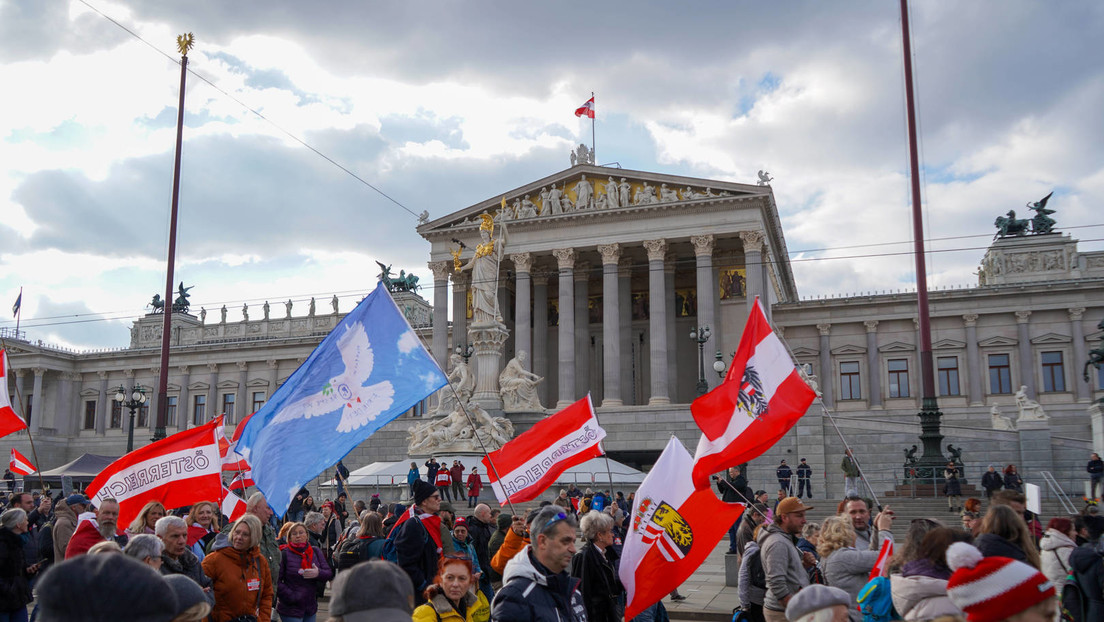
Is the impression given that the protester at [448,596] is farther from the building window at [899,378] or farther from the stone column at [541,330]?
the building window at [899,378]

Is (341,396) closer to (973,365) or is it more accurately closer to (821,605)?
(821,605)

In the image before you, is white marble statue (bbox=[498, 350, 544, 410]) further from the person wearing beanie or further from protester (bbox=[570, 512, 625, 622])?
protester (bbox=[570, 512, 625, 622])

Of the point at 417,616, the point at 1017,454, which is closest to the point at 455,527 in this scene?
the point at 417,616

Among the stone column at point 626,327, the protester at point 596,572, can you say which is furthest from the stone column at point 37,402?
the protester at point 596,572

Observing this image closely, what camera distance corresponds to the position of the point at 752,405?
9.31 m

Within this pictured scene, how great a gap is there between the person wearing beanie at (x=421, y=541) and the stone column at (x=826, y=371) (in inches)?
2015

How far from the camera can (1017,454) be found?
33.3m

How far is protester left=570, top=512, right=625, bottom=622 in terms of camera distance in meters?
6.45

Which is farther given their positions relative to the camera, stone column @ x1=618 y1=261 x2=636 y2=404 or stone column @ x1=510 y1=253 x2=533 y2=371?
stone column @ x1=618 y1=261 x2=636 y2=404

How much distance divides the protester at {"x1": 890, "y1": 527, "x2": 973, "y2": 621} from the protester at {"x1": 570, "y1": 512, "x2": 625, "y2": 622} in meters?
2.14

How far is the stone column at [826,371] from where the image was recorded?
5606 cm

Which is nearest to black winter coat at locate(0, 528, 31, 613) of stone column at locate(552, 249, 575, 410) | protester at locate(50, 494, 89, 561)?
protester at locate(50, 494, 89, 561)

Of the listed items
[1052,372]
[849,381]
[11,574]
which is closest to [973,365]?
[1052,372]

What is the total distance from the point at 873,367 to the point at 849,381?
5.71 ft
